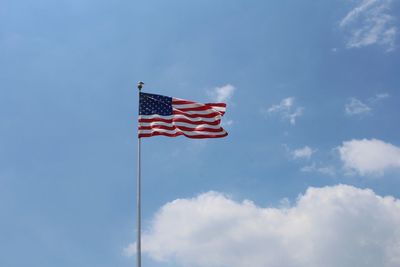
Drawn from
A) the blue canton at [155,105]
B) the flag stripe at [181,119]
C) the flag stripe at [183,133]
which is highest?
the blue canton at [155,105]

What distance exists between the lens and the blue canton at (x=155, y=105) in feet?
127

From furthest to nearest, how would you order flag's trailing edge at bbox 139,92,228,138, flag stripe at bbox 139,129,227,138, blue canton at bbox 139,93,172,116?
1. blue canton at bbox 139,93,172,116
2. flag's trailing edge at bbox 139,92,228,138
3. flag stripe at bbox 139,129,227,138

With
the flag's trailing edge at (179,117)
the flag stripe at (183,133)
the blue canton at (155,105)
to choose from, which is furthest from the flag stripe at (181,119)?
the flag stripe at (183,133)

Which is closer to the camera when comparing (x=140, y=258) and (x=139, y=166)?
(x=140, y=258)

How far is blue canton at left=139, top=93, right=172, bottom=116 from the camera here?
3866 centimetres

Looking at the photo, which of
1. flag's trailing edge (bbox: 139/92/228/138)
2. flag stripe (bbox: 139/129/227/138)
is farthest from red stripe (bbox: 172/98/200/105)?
flag stripe (bbox: 139/129/227/138)

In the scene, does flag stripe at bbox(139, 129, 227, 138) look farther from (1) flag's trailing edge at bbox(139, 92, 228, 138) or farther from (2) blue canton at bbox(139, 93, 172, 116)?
(2) blue canton at bbox(139, 93, 172, 116)

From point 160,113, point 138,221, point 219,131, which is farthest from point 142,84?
point 138,221

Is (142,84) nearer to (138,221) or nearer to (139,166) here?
(139,166)

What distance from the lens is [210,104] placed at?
3953cm

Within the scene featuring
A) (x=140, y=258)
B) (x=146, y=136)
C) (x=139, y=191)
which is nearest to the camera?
(x=140, y=258)

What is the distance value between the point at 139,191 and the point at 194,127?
19.6 ft

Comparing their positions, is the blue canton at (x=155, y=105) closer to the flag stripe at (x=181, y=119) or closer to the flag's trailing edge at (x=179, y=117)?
the flag's trailing edge at (x=179, y=117)

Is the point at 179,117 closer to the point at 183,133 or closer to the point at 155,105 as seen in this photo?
the point at 183,133
